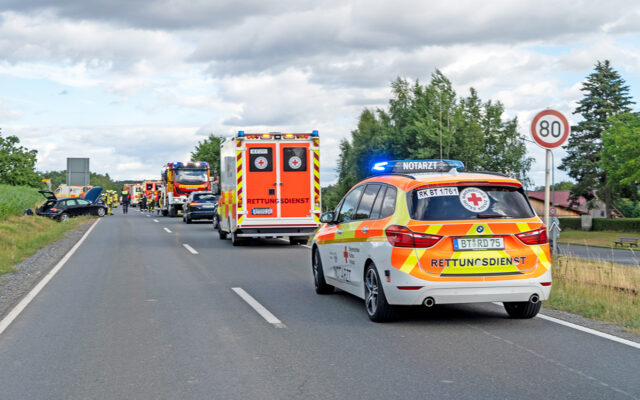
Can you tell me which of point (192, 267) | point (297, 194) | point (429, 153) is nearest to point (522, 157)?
point (429, 153)

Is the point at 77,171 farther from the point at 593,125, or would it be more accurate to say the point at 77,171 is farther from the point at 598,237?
the point at 593,125

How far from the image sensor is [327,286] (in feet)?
33.8

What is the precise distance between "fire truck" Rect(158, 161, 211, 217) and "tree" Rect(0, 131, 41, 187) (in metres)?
58.5

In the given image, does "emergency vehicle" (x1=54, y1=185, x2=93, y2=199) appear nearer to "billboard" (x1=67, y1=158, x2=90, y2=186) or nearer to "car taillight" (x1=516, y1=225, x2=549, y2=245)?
"billboard" (x1=67, y1=158, x2=90, y2=186)

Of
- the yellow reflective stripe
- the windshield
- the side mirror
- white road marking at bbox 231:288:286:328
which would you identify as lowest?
white road marking at bbox 231:288:286:328

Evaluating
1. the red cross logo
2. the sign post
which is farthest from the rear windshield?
the sign post

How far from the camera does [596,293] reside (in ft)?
32.9

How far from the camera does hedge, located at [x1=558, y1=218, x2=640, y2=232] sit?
192 ft

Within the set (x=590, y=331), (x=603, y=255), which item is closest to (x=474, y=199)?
(x=590, y=331)

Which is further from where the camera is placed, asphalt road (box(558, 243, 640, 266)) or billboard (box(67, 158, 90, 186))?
billboard (box(67, 158, 90, 186))

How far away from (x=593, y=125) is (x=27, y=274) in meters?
65.5

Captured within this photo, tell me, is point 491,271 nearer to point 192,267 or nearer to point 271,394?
point 271,394

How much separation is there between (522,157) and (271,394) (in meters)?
74.5

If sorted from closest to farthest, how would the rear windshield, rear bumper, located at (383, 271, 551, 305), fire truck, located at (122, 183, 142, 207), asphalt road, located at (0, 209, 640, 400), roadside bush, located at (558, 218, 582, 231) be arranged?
1. asphalt road, located at (0, 209, 640, 400)
2. rear bumper, located at (383, 271, 551, 305)
3. the rear windshield
4. roadside bush, located at (558, 218, 582, 231)
5. fire truck, located at (122, 183, 142, 207)
